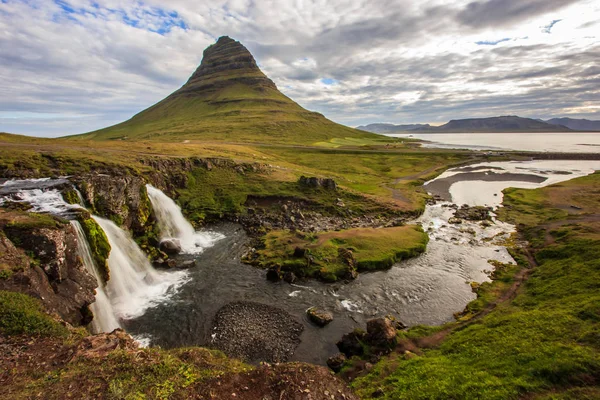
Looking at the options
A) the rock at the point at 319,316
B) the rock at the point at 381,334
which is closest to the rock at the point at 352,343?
the rock at the point at 381,334

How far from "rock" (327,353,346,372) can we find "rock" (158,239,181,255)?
29.2 metres

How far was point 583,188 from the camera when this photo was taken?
8312 centimetres

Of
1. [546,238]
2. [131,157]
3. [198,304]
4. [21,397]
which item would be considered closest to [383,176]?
[546,238]

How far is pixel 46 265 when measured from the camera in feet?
70.7

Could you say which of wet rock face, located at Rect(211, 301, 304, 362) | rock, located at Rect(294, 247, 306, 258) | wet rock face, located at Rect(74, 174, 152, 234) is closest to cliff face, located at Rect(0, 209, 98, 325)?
A: wet rock face, located at Rect(211, 301, 304, 362)

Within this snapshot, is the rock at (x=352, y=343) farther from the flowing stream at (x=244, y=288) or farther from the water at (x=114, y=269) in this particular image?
the water at (x=114, y=269)

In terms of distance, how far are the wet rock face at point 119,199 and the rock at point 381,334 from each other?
34855mm

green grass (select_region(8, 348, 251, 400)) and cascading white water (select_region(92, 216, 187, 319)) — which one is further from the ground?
green grass (select_region(8, 348, 251, 400))

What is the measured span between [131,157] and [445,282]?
6242 cm

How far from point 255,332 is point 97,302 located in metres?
14.6

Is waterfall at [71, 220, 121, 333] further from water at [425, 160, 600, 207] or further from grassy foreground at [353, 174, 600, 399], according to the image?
water at [425, 160, 600, 207]

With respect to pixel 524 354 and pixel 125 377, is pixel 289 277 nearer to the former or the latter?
pixel 125 377

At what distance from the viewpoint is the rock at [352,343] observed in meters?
23.2

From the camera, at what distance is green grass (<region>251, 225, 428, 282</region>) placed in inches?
1478
